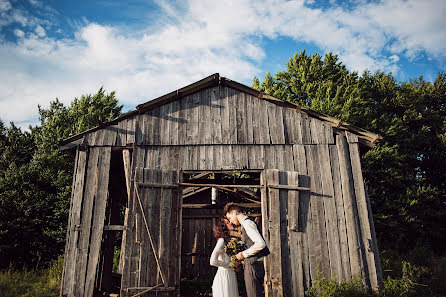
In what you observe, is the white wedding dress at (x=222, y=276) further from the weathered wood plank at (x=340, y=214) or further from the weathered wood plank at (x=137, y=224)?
the weathered wood plank at (x=340, y=214)

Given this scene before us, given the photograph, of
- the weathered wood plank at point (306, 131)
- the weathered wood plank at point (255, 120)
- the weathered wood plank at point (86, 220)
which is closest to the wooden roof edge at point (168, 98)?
the weathered wood plank at point (86, 220)

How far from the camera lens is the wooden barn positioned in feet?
23.2

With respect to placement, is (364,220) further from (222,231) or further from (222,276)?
(222,276)

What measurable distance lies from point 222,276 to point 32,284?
26.2 ft

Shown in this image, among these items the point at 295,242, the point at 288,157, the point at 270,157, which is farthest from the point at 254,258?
the point at 288,157

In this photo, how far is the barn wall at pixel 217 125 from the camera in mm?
8039

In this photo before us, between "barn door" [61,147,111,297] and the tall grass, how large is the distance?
263 cm

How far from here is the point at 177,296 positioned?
22.9ft

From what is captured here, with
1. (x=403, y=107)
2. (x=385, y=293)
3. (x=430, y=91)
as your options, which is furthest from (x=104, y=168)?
(x=430, y=91)

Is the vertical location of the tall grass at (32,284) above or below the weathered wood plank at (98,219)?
below

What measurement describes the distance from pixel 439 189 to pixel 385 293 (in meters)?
18.9

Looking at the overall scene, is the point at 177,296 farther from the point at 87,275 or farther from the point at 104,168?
the point at 104,168

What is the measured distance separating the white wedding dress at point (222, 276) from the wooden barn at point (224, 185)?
1.90 meters

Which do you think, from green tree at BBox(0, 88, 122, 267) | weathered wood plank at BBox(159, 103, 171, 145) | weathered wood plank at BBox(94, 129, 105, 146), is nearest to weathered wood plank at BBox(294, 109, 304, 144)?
weathered wood plank at BBox(159, 103, 171, 145)
